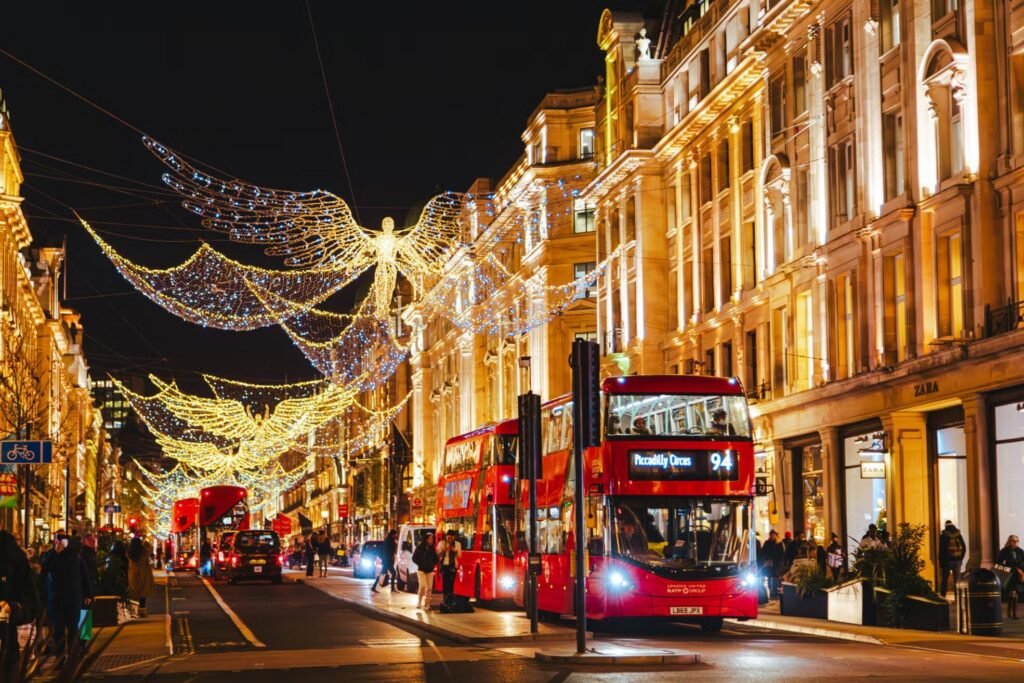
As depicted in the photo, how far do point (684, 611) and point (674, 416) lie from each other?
301 centimetres

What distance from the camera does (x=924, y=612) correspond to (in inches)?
1012

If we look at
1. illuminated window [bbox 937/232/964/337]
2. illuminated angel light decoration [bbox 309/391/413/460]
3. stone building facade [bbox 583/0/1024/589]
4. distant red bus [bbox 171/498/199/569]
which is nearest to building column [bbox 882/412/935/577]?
stone building facade [bbox 583/0/1024/589]

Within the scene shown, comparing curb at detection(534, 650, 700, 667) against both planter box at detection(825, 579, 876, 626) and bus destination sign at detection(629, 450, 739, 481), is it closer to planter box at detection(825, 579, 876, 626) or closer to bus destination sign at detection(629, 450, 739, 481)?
bus destination sign at detection(629, 450, 739, 481)

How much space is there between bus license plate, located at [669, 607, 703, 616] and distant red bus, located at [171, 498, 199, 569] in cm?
4907

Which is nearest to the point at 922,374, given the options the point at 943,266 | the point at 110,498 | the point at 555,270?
the point at 943,266

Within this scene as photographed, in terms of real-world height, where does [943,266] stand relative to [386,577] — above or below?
above

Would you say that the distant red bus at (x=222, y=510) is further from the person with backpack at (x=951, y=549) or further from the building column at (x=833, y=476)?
the person with backpack at (x=951, y=549)

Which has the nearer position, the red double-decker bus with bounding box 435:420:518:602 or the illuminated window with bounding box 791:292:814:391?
the red double-decker bus with bounding box 435:420:518:602

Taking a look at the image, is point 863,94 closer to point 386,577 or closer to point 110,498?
point 386,577

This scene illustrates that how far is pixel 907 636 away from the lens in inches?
941

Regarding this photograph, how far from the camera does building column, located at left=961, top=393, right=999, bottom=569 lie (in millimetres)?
32188

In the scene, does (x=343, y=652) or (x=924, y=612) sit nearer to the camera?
(x=343, y=652)

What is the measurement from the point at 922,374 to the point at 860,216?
489cm

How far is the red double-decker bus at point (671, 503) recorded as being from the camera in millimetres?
25250
